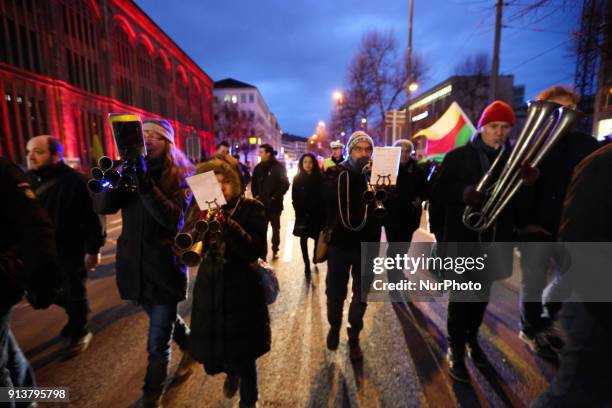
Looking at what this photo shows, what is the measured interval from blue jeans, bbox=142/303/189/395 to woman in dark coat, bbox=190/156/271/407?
1.31ft

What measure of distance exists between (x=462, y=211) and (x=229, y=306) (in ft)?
7.04

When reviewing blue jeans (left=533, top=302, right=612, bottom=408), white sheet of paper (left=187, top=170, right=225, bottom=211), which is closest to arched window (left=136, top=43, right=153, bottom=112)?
white sheet of paper (left=187, top=170, right=225, bottom=211)

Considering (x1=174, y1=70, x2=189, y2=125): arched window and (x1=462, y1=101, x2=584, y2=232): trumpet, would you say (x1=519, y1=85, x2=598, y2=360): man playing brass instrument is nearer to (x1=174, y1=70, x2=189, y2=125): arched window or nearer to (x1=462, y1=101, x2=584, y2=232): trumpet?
(x1=462, y1=101, x2=584, y2=232): trumpet

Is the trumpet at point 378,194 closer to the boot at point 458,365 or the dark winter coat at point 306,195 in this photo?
the boot at point 458,365

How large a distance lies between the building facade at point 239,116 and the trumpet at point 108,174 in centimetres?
5224

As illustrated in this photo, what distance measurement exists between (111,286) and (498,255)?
5314 millimetres

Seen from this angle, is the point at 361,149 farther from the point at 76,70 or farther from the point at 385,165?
the point at 76,70

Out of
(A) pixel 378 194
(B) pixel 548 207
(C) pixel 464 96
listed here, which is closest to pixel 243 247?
(A) pixel 378 194

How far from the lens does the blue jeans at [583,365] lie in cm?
134

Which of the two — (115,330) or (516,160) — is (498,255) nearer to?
(516,160)

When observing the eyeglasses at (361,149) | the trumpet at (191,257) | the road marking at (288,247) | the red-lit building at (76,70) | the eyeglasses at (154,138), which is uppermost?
the red-lit building at (76,70)

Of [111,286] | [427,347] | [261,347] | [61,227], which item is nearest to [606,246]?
[261,347]

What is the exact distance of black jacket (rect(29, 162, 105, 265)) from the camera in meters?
3.10

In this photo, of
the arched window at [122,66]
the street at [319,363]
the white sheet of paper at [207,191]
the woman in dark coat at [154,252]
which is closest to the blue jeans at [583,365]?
the street at [319,363]
